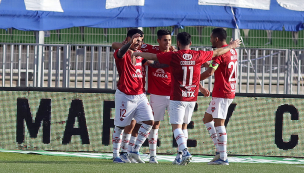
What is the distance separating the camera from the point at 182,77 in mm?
6738

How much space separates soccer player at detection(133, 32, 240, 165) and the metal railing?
2.62 m

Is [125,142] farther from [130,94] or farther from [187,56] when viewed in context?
[187,56]

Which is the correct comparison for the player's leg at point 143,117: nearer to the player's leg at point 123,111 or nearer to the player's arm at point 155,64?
the player's leg at point 123,111

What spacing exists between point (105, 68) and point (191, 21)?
2019 mm

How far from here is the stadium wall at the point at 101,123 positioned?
8891 mm

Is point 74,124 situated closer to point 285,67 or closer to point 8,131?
point 8,131

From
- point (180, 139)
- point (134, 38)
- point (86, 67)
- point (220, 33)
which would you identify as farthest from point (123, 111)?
point (86, 67)

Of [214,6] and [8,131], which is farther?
[214,6]

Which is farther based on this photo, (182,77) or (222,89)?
(222,89)

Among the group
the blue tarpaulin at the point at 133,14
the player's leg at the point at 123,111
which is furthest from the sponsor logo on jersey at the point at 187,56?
the blue tarpaulin at the point at 133,14

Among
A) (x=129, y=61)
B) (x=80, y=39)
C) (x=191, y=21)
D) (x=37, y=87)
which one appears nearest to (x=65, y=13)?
(x=80, y=39)

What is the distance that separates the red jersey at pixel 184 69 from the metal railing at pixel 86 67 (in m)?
2.62

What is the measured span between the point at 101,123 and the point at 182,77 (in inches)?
106

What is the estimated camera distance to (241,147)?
905 centimetres
